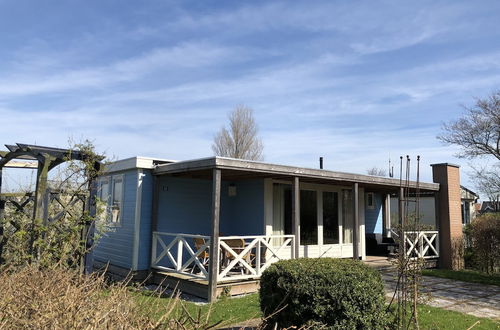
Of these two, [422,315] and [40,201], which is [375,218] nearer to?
[422,315]

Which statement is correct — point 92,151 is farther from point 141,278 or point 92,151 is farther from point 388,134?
point 388,134

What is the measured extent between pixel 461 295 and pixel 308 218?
4.31 meters

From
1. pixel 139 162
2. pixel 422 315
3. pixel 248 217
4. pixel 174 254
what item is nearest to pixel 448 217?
pixel 248 217

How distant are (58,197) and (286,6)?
5.61 meters

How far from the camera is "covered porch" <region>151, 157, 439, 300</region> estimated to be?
28.1 feet

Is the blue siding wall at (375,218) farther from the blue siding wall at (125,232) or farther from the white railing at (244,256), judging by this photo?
the blue siding wall at (125,232)

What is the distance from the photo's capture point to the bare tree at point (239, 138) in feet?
94.6

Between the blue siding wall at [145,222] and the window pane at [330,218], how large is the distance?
5101 millimetres

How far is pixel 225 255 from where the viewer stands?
8.97 meters

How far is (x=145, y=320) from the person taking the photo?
7.66 feet

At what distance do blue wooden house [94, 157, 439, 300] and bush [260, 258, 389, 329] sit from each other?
10.5 ft

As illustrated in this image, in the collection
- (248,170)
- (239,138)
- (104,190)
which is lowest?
(104,190)

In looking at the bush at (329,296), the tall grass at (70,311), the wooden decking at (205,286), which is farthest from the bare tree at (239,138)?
the tall grass at (70,311)

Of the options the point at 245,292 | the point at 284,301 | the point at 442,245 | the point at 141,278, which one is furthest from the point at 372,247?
the point at 284,301
